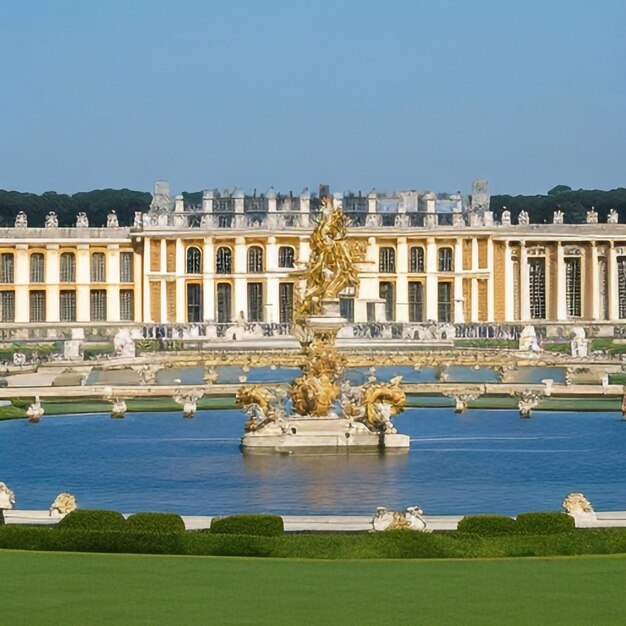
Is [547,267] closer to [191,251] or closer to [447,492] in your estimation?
[191,251]

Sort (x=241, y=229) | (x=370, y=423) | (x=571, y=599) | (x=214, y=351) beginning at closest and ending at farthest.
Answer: (x=571, y=599) → (x=370, y=423) → (x=214, y=351) → (x=241, y=229)

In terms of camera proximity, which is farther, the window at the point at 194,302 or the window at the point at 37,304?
the window at the point at 37,304

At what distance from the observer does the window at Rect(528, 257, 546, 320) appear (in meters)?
78.7

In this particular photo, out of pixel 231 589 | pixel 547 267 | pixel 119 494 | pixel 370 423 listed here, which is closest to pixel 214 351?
pixel 547 267

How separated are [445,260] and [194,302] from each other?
1034cm

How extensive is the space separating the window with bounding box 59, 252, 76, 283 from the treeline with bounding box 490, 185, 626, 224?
3465 cm

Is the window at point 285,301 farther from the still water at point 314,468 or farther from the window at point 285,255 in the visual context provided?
the still water at point 314,468

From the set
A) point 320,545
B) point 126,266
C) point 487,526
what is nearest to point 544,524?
point 487,526

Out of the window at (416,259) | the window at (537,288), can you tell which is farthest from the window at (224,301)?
the window at (537,288)

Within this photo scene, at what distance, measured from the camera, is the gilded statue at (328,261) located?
31.0 metres

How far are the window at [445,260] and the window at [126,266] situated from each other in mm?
12737

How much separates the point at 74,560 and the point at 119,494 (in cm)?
826

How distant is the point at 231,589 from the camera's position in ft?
47.4

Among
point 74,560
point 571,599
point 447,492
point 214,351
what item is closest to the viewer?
point 571,599
